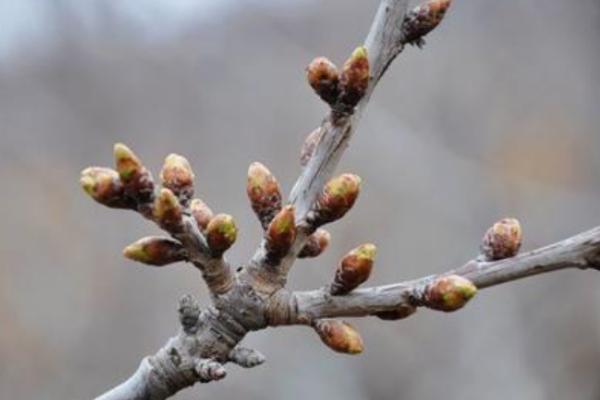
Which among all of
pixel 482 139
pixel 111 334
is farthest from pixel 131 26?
pixel 482 139

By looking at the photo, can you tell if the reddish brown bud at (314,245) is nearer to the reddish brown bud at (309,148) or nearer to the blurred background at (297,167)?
the reddish brown bud at (309,148)

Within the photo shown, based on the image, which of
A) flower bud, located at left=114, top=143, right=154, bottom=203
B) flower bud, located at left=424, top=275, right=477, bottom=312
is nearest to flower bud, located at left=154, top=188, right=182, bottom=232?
flower bud, located at left=114, top=143, right=154, bottom=203

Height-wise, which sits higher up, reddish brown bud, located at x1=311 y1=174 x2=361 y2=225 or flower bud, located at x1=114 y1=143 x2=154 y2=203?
flower bud, located at x1=114 y1=143 x2=154 y2=203

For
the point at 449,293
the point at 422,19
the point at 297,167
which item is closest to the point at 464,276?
the point at 449,293

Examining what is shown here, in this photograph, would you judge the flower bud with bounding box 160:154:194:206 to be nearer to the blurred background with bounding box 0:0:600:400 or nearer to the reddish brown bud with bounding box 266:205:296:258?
the reddish brown bud with bounding box 266:205:296:258

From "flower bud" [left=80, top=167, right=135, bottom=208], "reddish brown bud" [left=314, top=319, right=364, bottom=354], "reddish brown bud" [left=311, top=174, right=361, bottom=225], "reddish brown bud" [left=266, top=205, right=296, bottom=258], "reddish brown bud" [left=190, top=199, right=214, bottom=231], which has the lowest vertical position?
"reddish brown bud" [left=314, top=319, right=364, bottom=354]

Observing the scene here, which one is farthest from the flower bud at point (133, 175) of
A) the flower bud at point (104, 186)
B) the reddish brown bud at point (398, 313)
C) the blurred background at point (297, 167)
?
the blurred background at point (297, 167)

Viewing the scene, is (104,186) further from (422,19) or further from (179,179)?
(422,19)
